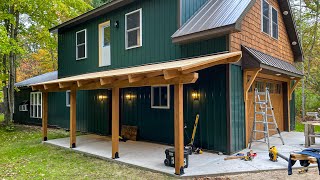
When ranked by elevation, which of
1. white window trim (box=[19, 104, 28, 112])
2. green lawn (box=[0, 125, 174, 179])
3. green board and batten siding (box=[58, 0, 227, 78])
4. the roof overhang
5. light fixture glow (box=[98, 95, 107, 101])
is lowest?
green lawn (box=[0, 125, 174, 179])

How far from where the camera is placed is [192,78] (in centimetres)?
514

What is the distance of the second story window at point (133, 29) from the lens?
9.07 meters

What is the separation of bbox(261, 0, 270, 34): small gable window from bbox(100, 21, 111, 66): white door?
19.2 feet

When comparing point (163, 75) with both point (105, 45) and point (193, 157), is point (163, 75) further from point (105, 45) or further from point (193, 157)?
point (105, 45)

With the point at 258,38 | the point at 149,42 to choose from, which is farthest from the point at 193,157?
the point at 258,38

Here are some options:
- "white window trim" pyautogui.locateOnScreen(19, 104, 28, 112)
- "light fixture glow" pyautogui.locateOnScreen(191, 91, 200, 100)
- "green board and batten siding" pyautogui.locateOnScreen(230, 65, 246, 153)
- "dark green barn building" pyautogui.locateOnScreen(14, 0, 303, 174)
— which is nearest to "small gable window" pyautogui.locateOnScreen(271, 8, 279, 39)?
"dark green barn building" pyautogui.locateOnScreen(14, 0, 303, 174)

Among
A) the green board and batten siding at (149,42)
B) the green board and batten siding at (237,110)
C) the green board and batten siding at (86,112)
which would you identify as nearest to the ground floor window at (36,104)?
the green board and batten siding at (86,112)

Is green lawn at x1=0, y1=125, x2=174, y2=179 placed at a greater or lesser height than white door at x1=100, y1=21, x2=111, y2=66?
lesser

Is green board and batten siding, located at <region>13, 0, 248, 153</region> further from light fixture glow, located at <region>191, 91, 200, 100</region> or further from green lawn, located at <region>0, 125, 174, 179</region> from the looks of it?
green lawn, located at <region>0, 125, 174, 179</region>

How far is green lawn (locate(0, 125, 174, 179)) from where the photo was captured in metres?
5.40

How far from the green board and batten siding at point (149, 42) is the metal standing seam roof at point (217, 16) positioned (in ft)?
1.41

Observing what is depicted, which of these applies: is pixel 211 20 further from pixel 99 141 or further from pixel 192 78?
pixel 99 141

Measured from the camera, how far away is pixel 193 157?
652 cm

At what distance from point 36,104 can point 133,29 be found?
9610 mm
